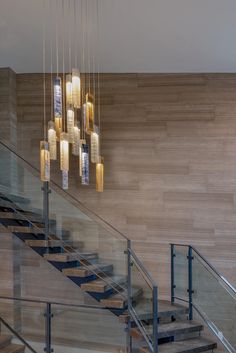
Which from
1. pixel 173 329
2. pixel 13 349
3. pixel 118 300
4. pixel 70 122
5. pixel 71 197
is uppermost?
pixel 70 122

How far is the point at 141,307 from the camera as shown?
557 cm

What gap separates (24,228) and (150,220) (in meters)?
2.15

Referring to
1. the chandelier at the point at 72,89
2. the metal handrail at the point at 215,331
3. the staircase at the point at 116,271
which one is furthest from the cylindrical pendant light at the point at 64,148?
the metal handrail at the point at 215,331

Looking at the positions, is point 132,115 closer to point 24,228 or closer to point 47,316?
point 24,228

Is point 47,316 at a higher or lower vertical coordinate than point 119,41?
lower

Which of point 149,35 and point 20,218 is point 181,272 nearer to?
point 20,218

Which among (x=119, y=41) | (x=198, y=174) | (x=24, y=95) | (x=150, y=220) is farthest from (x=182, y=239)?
(x=24, y=95)

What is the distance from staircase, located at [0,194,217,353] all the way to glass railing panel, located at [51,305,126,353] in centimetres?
21

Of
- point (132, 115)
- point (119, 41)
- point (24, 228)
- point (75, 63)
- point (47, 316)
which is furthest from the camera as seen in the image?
point (132, 115)

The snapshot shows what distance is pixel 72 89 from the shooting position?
4.50 meters

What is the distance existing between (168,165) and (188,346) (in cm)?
296

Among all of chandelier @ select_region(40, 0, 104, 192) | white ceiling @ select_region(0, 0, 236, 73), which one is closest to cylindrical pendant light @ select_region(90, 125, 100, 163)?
chandelier @ select_region(40, 0, 104, 192)

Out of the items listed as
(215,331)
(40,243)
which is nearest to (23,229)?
(40,243)

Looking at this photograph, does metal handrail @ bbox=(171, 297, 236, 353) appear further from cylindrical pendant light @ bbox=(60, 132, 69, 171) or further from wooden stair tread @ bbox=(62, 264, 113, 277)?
cylindrical pendant light @ bbox=(60, 132, 69, 171)
